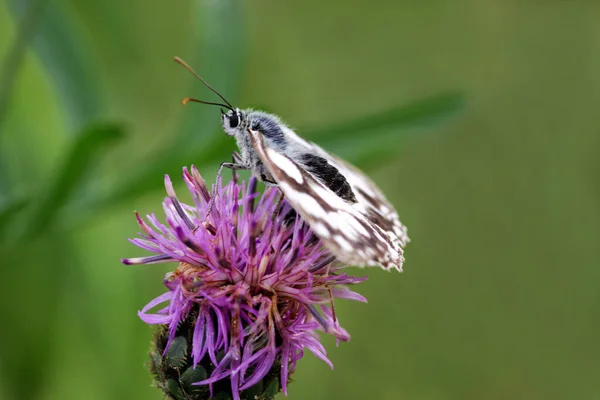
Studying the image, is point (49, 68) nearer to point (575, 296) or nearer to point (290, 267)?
point (290, 267)

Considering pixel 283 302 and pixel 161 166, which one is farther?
pixel 161 166

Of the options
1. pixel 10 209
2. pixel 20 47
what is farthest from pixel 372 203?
pixel 20 47

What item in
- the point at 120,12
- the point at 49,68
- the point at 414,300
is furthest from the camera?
the point at 120,12

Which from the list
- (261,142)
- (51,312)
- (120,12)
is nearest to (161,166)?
(261,142)

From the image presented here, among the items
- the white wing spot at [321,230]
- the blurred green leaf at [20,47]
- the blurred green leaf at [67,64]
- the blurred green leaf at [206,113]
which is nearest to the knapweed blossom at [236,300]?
the white wing spot at [321,230]

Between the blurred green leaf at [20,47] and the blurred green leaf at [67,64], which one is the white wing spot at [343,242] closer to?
the blurred green leaf at [20,47]

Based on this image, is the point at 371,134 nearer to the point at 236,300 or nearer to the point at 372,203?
the point at 372,203
